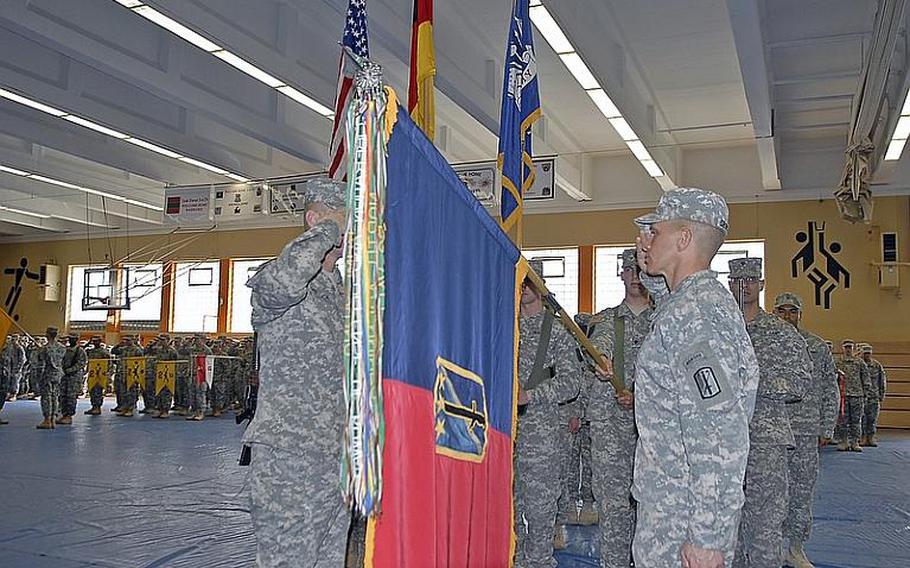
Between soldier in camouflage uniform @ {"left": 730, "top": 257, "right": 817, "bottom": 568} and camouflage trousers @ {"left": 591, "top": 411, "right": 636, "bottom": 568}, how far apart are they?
60 centimetres

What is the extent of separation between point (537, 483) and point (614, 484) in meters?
0.42

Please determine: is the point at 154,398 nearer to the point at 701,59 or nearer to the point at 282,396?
the point at 701,59

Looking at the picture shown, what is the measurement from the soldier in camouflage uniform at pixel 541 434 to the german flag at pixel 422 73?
1.07 m

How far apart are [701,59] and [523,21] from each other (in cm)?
662

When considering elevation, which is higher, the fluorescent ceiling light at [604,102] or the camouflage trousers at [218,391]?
the fluorescent ceiling light at [604,102]

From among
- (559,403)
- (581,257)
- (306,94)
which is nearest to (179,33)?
(306,94)

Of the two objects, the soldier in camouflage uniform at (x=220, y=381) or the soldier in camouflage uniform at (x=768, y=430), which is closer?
the soldier in camouflage uniform at (x=768, y=430)

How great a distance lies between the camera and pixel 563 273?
55.0ft

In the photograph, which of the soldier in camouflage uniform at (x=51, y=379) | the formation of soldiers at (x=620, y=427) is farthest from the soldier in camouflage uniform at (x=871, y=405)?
the soldier in camouflage uniform at (x=51, y=379)

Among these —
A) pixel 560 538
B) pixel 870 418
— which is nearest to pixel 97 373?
pixel 560 538

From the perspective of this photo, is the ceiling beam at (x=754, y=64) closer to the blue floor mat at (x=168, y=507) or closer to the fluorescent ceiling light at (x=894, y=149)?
the fluorescent ceiling light at (x=894, y=149)

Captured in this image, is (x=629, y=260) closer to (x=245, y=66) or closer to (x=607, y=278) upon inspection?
(x=245, y=66)

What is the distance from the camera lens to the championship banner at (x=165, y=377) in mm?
14422

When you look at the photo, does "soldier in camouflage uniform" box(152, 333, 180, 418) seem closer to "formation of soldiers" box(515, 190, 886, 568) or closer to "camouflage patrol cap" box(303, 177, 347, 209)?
"formation of soldiers" box(515, 190, 886, 568)
